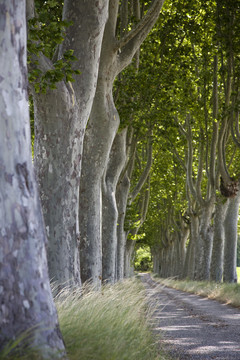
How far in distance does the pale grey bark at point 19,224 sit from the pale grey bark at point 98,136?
19.5 ft

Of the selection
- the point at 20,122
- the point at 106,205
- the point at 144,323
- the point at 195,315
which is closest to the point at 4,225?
the point at 20,122

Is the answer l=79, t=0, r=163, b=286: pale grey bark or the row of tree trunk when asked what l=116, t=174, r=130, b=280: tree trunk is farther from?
l=79, t=0, r=163, b=286: pale grey bark

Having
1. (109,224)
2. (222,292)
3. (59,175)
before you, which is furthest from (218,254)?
(59,175)

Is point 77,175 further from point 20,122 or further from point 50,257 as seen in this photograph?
point 20,122

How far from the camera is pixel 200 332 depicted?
8008 millimetres

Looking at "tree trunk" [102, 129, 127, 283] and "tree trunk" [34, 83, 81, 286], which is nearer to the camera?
"tree trunk" [34, 83, 81, 286]

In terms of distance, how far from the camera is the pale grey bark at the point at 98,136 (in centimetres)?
898

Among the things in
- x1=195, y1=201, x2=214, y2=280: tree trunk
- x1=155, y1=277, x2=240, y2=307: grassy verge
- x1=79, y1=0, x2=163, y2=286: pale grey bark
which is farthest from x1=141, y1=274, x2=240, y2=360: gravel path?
x1=195, y1=201, x2=214, y2=280: tree trunk

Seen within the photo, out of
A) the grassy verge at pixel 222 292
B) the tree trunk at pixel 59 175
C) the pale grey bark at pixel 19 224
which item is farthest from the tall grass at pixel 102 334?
the grassy verge at pixel 222 292

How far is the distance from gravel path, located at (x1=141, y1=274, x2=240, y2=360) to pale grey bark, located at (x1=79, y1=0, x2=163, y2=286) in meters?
1.51

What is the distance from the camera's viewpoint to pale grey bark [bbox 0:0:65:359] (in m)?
2.84

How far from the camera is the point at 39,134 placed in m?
7.08

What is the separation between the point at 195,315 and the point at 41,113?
6.30 metres

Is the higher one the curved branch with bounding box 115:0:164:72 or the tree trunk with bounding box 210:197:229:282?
the curved branch with bounding box 115:0:164:72
